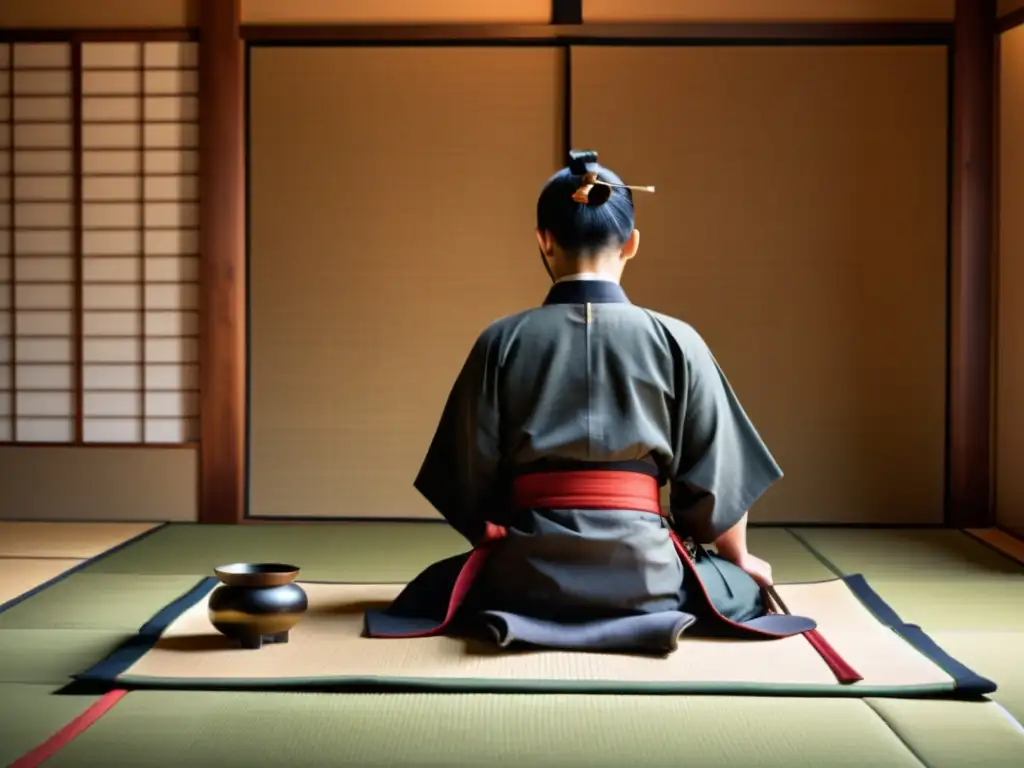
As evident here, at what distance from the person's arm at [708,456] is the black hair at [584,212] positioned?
279 mm

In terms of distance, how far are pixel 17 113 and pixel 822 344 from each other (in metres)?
3.39

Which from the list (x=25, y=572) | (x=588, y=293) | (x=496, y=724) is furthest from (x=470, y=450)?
(x=25, y=572)

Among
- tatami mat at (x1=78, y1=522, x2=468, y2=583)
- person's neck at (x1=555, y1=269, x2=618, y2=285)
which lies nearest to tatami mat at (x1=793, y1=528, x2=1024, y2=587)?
tatami mat at (x1=78, y1=522, x2=468, y2=583)

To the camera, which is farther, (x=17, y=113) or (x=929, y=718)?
(x=17, y=113)

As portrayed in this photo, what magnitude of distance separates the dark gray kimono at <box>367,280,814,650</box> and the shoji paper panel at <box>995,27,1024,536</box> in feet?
7.03

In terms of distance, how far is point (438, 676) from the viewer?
103 inches

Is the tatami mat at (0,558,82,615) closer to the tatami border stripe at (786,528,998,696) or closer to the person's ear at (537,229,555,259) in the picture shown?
the person's ear at (537,229,555,259)

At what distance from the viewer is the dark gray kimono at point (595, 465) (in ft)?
9.43

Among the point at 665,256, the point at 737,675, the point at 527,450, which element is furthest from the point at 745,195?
the point at 737,675

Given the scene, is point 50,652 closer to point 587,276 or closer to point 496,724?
point 496,724

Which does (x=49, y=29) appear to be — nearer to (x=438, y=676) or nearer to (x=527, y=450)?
(x=527, y=450)

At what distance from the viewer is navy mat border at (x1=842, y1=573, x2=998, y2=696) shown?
8.43 ft

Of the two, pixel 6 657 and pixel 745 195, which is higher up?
pixel 745 195

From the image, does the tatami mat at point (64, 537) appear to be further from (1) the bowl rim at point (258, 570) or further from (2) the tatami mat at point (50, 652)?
(1) the bowl rim at point (258, 570)
